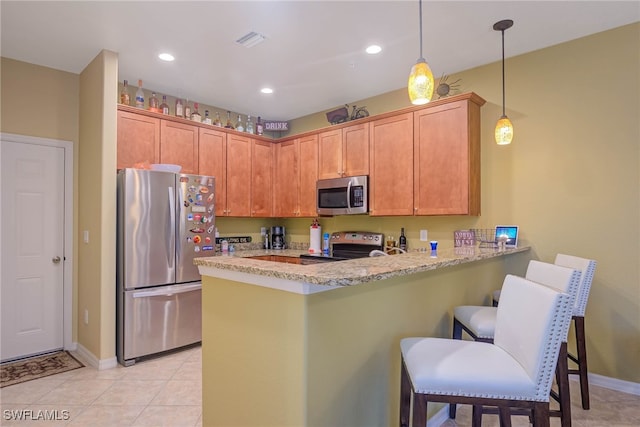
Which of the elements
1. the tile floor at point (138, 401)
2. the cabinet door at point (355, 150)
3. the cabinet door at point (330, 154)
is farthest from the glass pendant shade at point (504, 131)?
the tile floor at point (138, 401)

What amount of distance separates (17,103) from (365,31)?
321 cm

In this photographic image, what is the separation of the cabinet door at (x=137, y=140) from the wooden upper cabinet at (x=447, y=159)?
106 inches

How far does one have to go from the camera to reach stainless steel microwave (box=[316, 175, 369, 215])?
3893mm

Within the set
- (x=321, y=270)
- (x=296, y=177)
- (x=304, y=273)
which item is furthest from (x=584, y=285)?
(x=296, y=177)

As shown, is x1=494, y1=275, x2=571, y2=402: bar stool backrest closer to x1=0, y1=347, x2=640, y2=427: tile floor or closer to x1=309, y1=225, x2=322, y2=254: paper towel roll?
x1=0, y1=347, x2=640, y2=427: tile floor

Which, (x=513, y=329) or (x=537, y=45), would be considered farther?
(x=537, y=45)

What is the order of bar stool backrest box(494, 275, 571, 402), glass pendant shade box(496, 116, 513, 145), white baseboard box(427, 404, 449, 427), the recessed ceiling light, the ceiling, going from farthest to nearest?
the recessed ceiling light
glass pendant shade box(496, 116, 513, 145)
the ceiling
white baseboard box(427, 404, 449, 427)
bar stool backrest box(494, 275, 571, 402)

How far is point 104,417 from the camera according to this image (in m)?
2.27

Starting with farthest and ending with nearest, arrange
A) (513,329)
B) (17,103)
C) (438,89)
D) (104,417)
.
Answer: (438,89) → (17,103) → (104,417) → (513,329)

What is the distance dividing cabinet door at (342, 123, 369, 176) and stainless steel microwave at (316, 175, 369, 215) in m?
0.11

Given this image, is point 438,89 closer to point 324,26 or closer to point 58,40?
point 324,26

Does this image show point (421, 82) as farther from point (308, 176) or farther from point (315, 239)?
point (315, 239)

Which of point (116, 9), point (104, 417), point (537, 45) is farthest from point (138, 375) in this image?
point (537, 45)

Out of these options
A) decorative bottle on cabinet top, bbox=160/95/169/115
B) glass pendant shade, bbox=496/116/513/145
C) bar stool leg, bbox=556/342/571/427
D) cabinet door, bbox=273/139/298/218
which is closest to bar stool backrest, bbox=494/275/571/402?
bar stool leg, bbox=556/342/571/427
